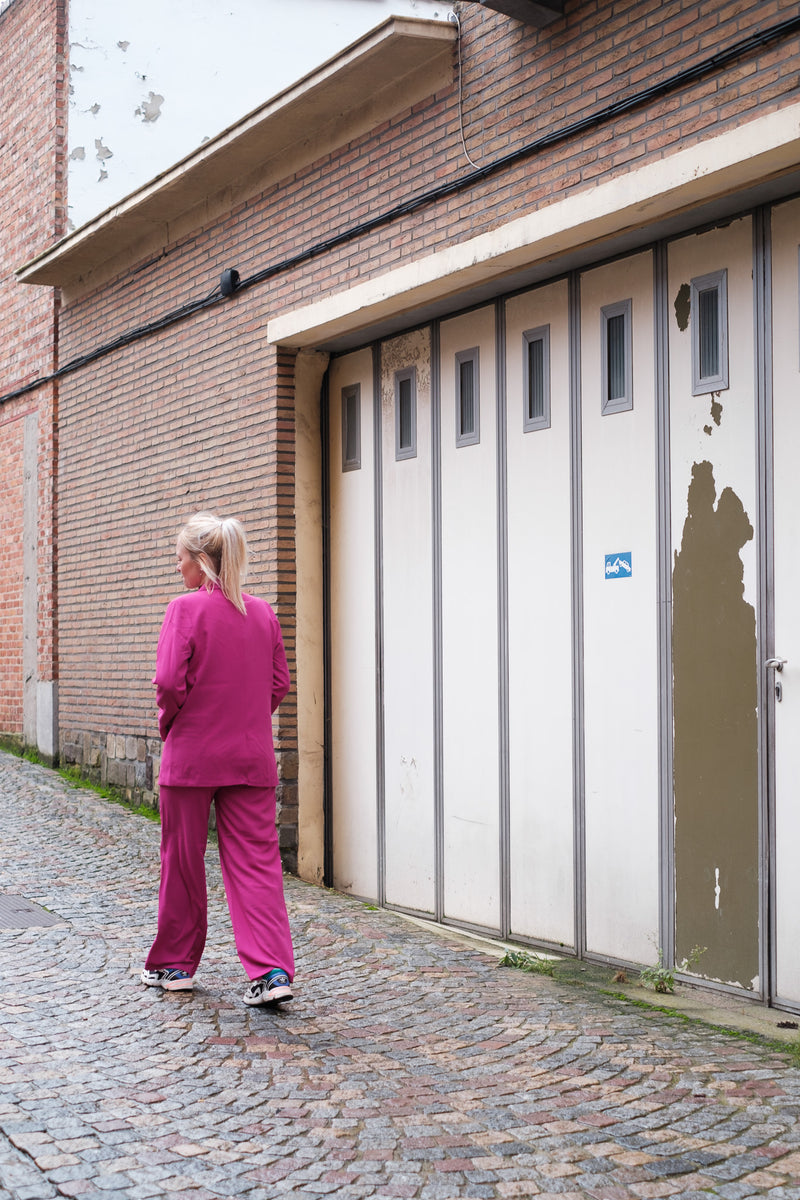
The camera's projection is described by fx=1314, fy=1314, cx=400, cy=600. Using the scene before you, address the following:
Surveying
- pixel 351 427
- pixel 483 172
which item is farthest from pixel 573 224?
pixel 351 427

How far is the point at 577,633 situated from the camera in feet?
20.6

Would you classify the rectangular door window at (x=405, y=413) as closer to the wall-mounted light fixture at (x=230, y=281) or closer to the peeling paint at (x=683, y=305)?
the wall-mounted light fixture at (x=230, y=281)

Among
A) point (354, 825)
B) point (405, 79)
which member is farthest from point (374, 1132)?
point (405, 79)

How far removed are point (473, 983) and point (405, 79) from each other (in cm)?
Result: 474

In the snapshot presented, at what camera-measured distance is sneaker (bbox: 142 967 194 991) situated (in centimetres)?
539

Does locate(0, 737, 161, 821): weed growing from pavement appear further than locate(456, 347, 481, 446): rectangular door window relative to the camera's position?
Yes

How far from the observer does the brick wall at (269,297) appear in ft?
18.3

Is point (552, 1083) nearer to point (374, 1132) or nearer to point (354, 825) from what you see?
point (374, 1132)

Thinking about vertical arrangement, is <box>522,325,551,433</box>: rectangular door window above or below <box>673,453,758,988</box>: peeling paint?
above

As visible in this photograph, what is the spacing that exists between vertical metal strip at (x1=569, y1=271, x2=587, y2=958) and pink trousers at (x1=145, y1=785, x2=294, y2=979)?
1624 millimetres

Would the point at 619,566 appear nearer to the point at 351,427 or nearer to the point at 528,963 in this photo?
the point at 528,963

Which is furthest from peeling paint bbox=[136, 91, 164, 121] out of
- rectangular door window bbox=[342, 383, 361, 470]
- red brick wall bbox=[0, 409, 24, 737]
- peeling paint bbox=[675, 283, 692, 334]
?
peeling paint bbox=[675, 283, 692, 334]

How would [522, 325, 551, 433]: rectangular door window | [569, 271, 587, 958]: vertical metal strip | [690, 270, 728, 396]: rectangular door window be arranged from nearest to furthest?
[690, 270, 728, 396]: rectangular door window < [569, 271, 587, 958]: vertical metal strip < [522, 325, 551, 433]: rectangular door window

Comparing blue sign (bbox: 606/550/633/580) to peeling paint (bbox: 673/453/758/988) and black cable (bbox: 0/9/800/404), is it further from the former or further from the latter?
black cable (bbox: 0/9/800/404)
